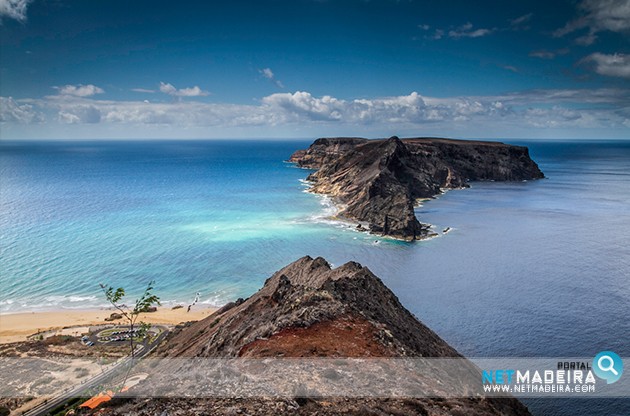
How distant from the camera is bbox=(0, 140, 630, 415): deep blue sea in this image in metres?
48.8

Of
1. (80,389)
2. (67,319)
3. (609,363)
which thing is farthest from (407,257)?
(67,319)

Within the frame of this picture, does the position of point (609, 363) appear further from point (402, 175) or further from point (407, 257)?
point (402, 175)

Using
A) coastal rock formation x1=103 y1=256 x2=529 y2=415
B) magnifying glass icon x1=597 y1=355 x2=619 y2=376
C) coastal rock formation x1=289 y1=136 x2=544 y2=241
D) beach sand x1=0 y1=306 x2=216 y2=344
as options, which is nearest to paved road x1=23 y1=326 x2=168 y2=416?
beach sand x1=0 y1=306 x2=216 y2=344

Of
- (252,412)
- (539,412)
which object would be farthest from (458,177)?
(252,412)

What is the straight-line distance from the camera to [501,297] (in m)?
56.9

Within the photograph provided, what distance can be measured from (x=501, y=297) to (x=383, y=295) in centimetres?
3268

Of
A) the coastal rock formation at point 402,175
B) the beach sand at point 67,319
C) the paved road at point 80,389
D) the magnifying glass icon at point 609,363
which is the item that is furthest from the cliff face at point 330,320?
the coastal rock formation at point 402,175

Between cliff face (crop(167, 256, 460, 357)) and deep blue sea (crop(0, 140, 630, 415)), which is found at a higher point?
cliff face (crop(167, 256, 460, 357))

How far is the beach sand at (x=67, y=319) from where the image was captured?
172ft

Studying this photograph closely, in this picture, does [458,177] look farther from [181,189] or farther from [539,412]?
[539,412]

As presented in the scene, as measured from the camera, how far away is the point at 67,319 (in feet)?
182

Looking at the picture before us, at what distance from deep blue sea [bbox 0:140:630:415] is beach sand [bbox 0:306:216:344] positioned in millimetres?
2789

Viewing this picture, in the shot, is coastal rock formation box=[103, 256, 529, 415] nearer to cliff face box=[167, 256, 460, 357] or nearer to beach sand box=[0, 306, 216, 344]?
cliff face box=[167, 256, 460, 357]

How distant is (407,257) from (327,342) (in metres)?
56.9
